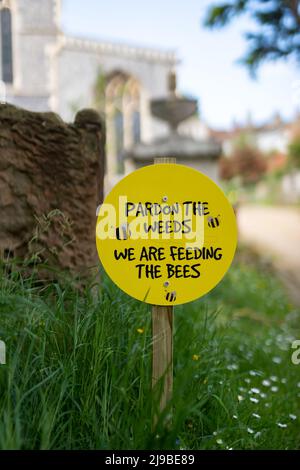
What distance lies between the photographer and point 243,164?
34656 mm

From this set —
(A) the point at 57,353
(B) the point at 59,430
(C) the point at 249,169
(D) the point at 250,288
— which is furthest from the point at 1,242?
(C) the point at 249,169

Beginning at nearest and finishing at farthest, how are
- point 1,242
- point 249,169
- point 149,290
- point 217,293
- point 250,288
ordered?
point 149,290 < point 1,242 < point 217,293 < point 250,288 < point 249,169

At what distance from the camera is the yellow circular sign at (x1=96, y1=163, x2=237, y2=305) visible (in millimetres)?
2059

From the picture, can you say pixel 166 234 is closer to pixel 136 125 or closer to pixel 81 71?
pixel 81 71

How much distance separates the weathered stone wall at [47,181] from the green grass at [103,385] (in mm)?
215

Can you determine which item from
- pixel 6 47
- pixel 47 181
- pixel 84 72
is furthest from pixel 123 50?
pixel 47 181

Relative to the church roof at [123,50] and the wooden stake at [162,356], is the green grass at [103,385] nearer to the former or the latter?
the wooden stake at [162,356]

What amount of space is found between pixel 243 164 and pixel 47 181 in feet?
108

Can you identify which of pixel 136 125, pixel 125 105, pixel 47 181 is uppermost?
pixel 125 105

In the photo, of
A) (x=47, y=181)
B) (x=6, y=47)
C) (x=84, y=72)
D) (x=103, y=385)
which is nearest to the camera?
(x=103, y=385)

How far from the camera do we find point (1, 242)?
8.54 feet

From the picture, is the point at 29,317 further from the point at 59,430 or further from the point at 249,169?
the point at 249,169

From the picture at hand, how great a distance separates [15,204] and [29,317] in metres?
0.85

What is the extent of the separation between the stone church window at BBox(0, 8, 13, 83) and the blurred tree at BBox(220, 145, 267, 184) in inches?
955
